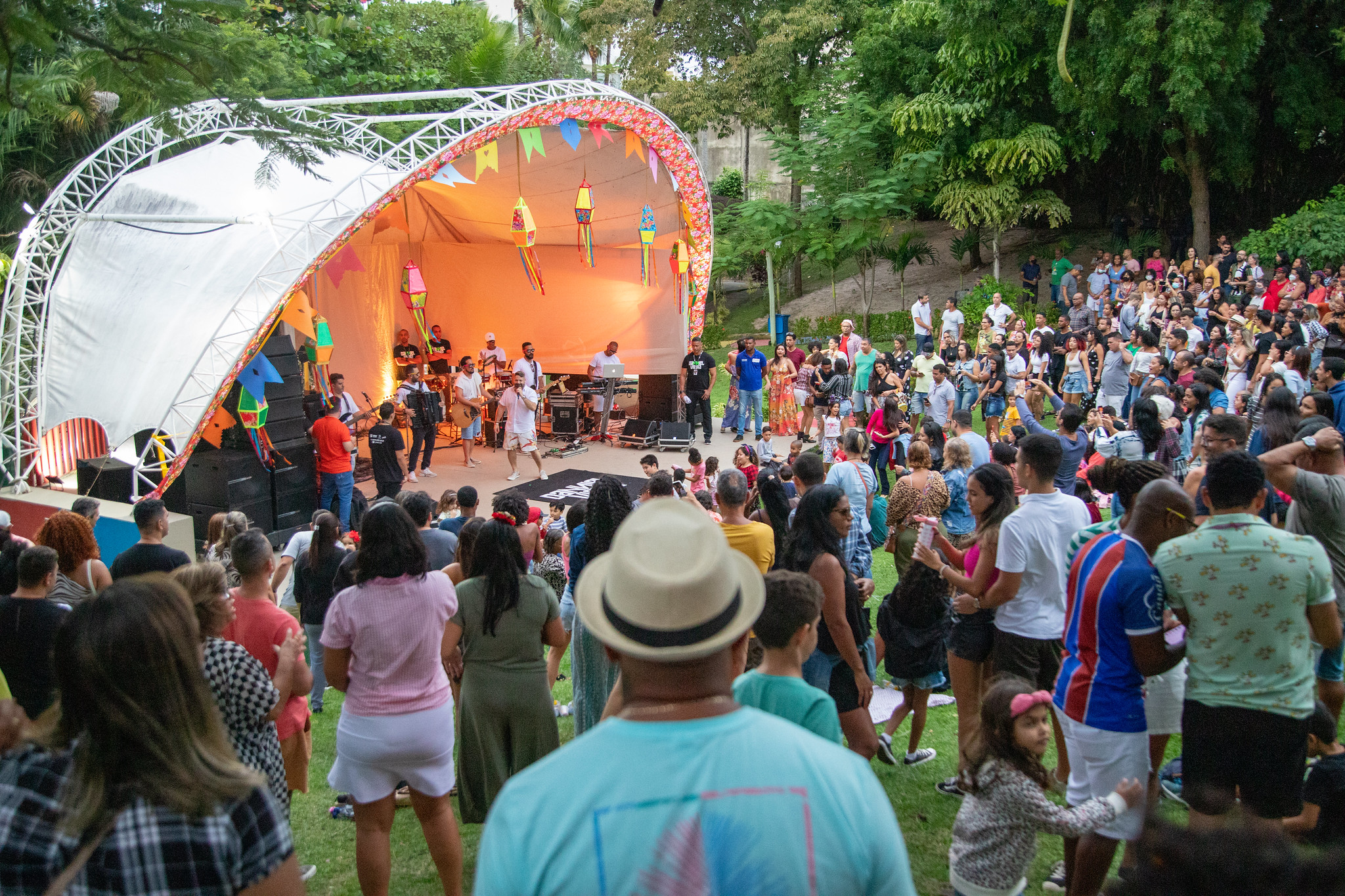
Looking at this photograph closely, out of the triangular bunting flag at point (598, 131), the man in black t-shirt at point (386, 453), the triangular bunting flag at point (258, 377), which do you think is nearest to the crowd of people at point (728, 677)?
the triangular bunting flag at point (258, 377)

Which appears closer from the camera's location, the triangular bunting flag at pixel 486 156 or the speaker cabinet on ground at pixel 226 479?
the speaker cabinet on ground at pixel 226 479

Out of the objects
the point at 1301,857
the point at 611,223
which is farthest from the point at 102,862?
the point at 611,223

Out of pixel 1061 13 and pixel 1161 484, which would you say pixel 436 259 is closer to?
pixel 1061 13

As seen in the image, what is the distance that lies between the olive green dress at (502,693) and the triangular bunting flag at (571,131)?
9059 mm

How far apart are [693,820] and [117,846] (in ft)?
3.37

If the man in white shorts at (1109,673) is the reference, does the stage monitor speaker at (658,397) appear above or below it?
above

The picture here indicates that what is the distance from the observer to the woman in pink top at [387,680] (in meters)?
3.28

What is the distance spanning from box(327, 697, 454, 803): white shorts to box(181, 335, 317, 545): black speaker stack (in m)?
6.97

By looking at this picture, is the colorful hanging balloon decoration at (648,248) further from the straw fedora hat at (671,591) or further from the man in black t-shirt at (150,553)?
the straw fedora hat at (671,591)

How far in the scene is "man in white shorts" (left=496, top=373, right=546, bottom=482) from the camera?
1222cm

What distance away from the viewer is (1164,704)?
147 inches

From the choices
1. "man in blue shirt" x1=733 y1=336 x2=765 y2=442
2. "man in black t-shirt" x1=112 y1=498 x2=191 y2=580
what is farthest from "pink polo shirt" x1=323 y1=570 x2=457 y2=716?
"man in blue shirt" x1=733 y1=336 x2=765 y2=442

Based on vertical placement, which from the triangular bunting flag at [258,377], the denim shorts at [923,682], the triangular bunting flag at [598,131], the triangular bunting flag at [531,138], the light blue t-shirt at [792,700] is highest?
the triangular bunting flag at [598,131]

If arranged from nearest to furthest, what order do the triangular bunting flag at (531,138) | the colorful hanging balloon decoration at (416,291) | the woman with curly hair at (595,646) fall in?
the woman with curly hair at (595,646), the triangular bunting flag at (531,138), the colorful hanging balloon decoration at (416,291)
